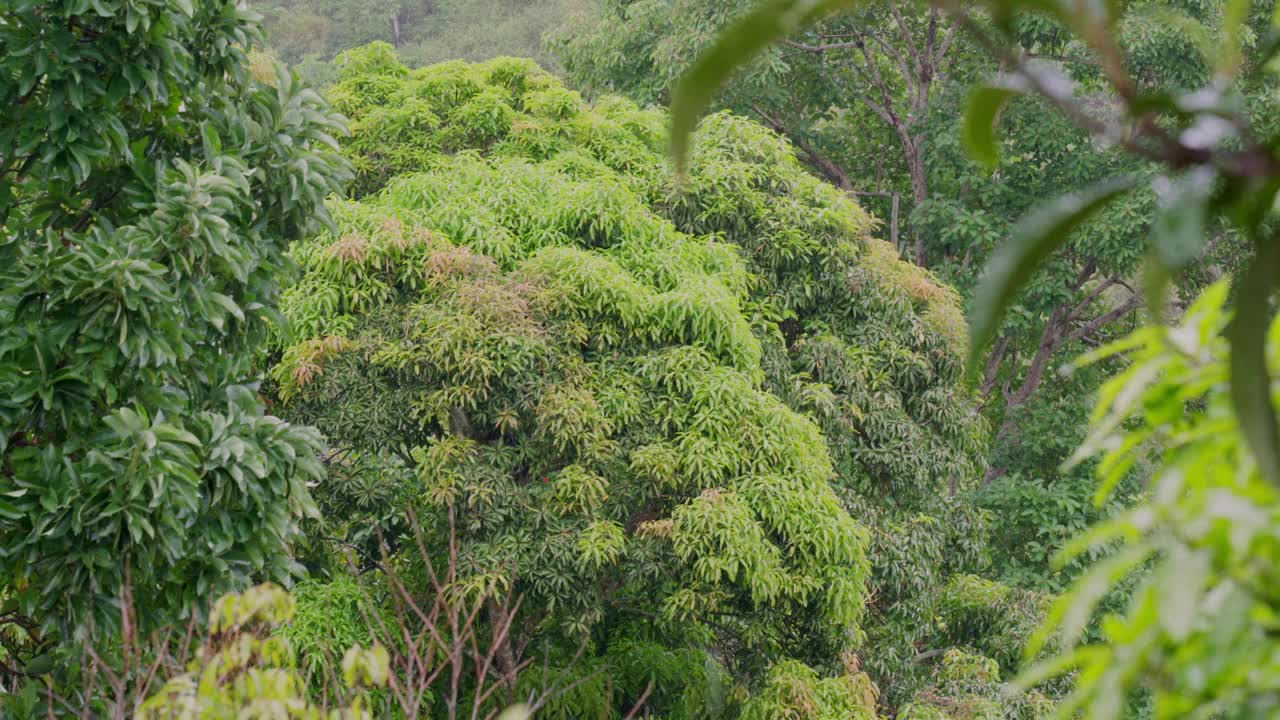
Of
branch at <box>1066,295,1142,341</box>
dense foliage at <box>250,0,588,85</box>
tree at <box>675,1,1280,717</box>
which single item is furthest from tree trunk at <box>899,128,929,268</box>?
dense foliage at <box>250,0,588,85</box>

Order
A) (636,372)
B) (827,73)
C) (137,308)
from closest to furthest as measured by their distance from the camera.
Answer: (137,308), (636,372), (827,73)

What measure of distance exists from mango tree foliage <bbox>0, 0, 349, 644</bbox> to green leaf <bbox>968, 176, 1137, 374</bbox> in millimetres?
3719

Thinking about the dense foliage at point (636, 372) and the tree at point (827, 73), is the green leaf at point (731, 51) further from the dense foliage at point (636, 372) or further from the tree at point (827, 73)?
the tree at point (827, 73)

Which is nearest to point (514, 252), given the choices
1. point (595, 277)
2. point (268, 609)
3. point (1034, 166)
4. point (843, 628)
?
point (595, 277)

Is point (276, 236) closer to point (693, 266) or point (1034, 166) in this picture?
point (693, 266)

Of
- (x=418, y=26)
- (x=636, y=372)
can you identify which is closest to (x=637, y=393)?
(x=636, y=372)

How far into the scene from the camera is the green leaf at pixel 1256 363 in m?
0.56

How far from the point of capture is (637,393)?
6.80 metres

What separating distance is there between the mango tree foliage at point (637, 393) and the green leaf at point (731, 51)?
5.48 meters

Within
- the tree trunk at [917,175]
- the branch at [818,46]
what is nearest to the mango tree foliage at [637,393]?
the tree trunk at [917,175]

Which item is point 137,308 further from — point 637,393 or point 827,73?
point 827,73

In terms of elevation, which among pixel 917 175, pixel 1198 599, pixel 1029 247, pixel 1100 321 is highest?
pixel 1029 247

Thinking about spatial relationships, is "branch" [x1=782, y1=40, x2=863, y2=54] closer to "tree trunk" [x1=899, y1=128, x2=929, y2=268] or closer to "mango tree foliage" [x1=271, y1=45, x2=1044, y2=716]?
"tree trunk" [x1=899, y1=128, x2=929, y2=268]

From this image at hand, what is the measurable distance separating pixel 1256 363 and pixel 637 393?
623 cm
